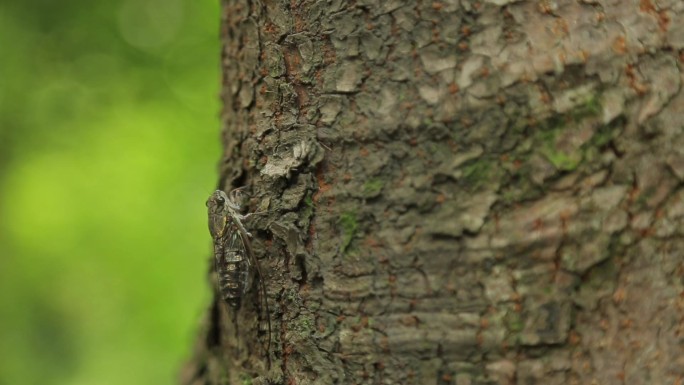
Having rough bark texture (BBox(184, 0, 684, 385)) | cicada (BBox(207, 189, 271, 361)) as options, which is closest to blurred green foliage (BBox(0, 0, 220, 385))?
cicada (BBox(207, 189, 271, 361))

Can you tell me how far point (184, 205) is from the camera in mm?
7512

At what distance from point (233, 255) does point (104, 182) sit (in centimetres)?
664

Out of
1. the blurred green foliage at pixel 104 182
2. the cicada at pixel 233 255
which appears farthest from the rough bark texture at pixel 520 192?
the blurred green foliage at pixel 104 182

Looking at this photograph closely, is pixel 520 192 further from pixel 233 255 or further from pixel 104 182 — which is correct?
pixel 104 182

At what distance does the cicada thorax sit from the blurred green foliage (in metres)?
4.99

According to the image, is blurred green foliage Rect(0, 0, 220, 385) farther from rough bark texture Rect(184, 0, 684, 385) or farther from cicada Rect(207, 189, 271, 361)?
rough bark texture Rect(184, 0, 684, 385)

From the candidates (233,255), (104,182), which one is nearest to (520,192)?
(233,255)

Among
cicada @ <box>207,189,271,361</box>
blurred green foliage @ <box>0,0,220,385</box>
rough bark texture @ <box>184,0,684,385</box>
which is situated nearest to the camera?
rough bark texture @ <box>184,0,684,385</box>

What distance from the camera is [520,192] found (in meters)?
1.36

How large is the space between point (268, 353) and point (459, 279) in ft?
1.91

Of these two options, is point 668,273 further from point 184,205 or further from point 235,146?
point 184,205

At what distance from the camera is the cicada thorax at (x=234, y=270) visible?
1724 millimetres

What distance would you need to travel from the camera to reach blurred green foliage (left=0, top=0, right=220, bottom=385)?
279 inches

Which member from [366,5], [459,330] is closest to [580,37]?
[366,5]
